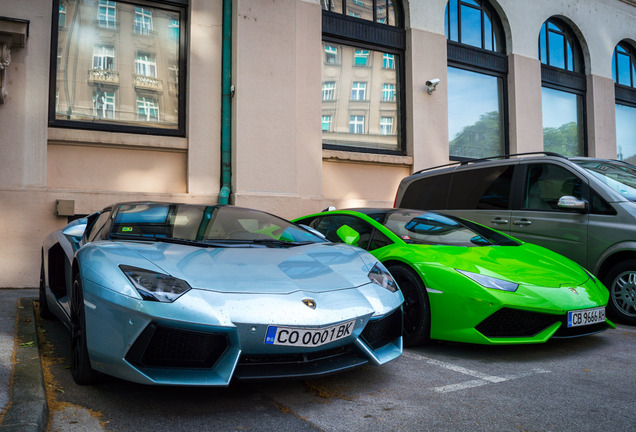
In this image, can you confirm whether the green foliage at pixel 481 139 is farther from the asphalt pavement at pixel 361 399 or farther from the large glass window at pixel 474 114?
the asphalt pavement at pixel 361 399

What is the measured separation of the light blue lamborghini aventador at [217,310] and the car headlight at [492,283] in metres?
0.80

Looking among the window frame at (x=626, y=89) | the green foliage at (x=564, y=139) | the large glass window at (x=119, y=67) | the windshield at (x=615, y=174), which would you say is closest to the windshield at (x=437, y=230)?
the windshield at (x=615, y=174)

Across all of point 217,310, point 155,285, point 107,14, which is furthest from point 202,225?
point 107,14

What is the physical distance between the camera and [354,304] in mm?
2926

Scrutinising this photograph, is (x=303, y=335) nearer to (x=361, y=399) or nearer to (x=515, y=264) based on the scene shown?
(x=361, y=399)

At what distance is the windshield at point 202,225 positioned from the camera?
3.60m

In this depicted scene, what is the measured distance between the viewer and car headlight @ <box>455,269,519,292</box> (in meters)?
3.83

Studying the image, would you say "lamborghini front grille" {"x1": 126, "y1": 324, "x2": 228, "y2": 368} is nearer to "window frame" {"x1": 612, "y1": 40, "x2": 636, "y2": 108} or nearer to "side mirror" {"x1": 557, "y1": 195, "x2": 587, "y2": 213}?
"side mirror" {"x1": 557, "y1": 195, "x2": 587, "y2": 213}

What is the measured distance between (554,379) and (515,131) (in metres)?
9.70

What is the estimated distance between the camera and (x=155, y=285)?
8.89ft

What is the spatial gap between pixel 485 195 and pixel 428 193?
0.95m

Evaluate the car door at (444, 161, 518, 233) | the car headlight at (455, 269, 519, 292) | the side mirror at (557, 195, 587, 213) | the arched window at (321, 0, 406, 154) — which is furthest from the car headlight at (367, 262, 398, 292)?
the arched window at (321, 0, 406, 154)

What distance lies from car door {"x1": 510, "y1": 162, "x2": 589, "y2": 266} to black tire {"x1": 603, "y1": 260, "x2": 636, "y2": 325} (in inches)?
14.8

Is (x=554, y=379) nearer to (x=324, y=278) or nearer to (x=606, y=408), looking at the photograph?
(x=606, y=408)
